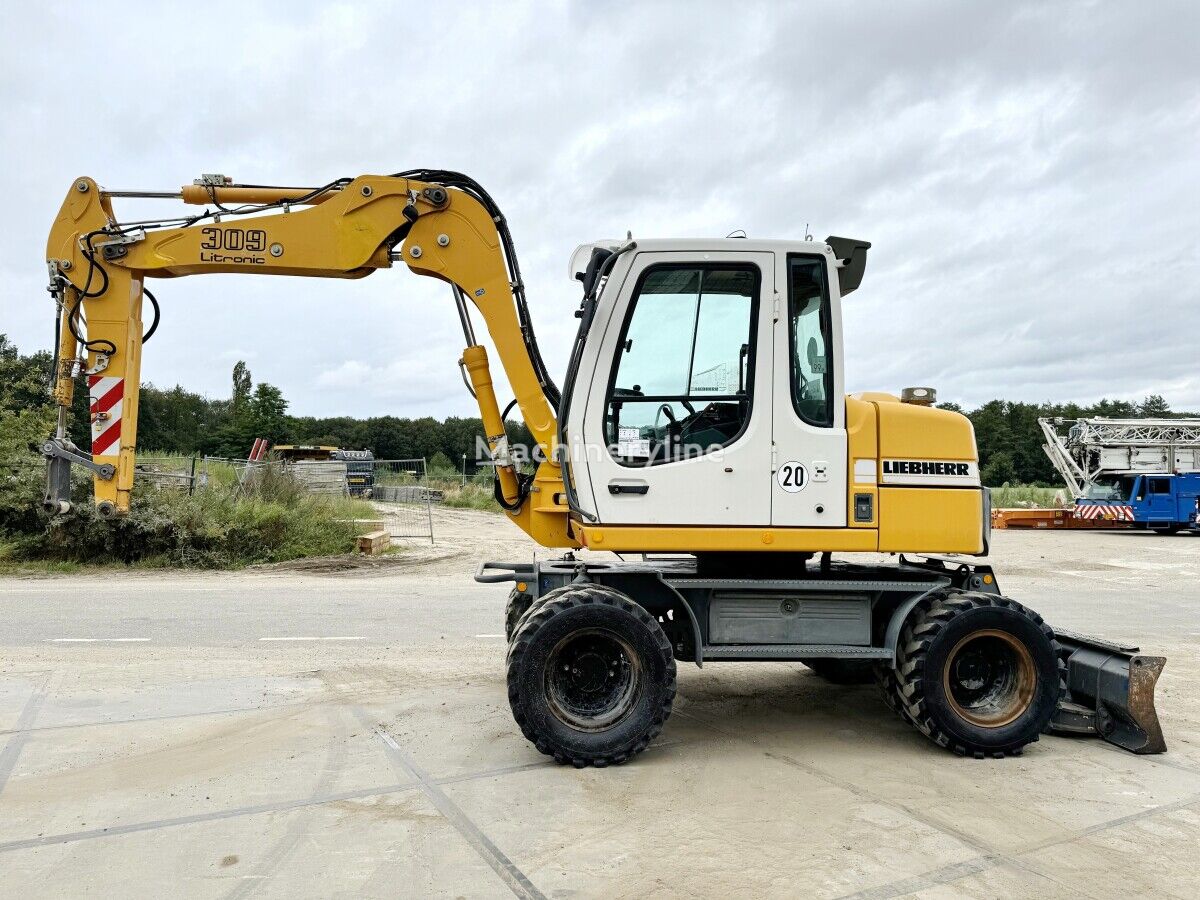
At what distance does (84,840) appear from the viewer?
3830mm

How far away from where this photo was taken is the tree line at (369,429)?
51.6 m

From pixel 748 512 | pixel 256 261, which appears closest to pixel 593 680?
pixel 748 512

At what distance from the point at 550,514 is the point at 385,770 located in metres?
2.02

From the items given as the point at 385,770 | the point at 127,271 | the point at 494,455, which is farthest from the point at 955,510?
the point at 127,271

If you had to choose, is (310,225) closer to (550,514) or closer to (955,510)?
(550,514)

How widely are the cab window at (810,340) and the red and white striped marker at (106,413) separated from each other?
178 inches

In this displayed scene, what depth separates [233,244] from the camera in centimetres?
586

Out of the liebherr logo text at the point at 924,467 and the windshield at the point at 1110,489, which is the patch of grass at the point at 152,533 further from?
the windshield at the point at 1110,489

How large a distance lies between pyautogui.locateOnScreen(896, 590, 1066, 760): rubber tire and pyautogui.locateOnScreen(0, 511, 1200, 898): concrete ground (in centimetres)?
15

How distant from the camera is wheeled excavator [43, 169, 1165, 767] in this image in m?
5.18

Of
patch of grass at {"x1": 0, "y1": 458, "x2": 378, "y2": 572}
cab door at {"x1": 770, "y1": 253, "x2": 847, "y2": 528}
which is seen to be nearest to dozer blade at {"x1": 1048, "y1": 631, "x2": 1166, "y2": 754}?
cab door at {"x1": 770, "y1": 253, "x2": 847, "y2": 528}

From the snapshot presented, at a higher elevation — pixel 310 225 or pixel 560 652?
pixel 310 225

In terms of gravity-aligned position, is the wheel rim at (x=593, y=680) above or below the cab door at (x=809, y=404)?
below

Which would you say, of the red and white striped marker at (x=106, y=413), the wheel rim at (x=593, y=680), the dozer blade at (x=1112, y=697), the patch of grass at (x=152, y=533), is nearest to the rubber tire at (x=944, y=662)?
the dozer blade at (x=1112, y=697)
